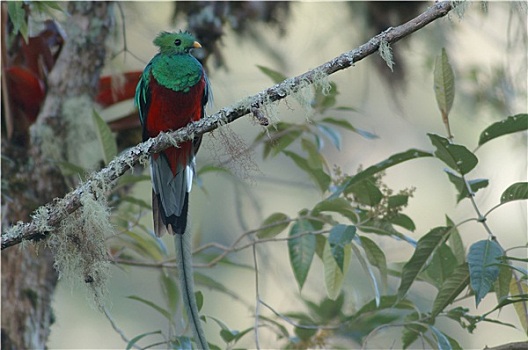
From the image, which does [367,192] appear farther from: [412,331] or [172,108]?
[172,108]

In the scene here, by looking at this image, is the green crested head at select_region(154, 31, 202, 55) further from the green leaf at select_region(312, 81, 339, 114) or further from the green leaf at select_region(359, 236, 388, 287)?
the green leaf at select_region(359, 236, 388, 287)

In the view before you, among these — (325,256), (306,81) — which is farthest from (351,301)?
(306,81)

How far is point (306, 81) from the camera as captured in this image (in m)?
1.81

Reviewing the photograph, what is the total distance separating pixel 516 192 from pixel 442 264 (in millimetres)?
350

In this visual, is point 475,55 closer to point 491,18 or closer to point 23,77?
point 491,18

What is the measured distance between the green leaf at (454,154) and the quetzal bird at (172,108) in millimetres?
848

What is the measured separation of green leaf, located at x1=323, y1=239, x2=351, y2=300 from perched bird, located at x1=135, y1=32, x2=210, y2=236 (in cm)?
53

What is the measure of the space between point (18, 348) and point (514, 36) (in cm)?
228

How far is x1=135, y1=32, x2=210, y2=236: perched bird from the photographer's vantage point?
2650 mm

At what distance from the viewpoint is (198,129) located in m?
1.98

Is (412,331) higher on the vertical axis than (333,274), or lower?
lower

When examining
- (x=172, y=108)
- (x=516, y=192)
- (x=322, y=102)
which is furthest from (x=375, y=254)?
(x=172, y=108)

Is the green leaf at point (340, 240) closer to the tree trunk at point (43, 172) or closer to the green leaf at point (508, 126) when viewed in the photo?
the green leaf at point (508, 126)

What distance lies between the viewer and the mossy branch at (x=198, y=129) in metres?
1.75
